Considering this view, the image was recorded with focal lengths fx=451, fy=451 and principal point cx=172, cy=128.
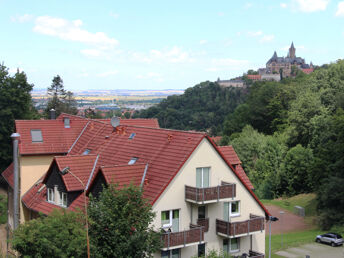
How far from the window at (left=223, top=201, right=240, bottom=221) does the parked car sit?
17.0 meters

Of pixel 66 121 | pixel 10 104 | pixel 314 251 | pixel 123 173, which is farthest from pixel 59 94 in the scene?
pixel 123 173

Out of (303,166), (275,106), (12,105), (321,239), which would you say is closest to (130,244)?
(321,239)

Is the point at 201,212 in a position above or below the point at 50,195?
below

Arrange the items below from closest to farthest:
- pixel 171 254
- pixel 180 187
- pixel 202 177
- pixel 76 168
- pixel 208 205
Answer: pixel 171 254
pixel 180 187
pixel 202 177
pixel 208 205
pixel 76 168

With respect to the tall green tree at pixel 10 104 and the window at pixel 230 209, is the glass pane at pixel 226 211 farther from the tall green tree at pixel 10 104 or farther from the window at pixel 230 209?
the tall green tree at pixel 10 104

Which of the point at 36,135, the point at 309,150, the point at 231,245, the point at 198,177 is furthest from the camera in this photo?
the point at 309,150

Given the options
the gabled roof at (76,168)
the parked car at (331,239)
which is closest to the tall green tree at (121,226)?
the gabled roof at (76,168)

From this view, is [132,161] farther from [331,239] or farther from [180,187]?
[331,239]

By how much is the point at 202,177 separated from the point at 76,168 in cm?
712

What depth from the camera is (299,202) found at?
5556 cm

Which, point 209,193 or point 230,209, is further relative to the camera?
point 230,209

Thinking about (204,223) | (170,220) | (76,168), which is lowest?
(204,223)

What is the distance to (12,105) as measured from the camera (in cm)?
5462

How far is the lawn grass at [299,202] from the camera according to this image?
51.5m
